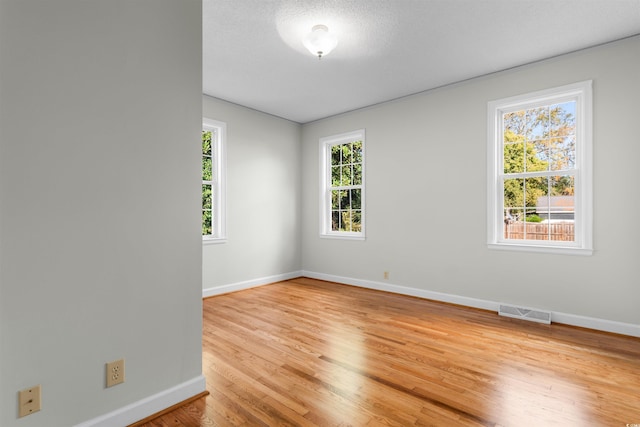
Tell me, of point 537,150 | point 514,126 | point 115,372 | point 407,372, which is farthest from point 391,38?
point 115,372

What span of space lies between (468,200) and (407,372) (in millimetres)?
2447

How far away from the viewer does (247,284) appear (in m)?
5.01

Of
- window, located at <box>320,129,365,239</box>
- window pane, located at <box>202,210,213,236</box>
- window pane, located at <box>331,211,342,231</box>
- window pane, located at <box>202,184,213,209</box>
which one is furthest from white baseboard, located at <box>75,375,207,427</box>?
window pane, located at <box>331,211,342,231</box>

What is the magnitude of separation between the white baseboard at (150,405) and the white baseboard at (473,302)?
3.14 m

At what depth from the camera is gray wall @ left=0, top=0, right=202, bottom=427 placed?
1.42m

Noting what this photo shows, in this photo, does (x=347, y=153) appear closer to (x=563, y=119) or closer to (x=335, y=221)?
(x=335, y=221)

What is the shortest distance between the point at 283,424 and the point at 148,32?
2287 millimetres

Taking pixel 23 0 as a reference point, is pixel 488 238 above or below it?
below

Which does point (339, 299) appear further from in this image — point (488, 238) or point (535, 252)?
point (535, 252)

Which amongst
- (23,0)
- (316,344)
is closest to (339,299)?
(316,344)

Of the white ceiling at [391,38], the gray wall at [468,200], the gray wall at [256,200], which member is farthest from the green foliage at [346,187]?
the white ceiling at [391,38]

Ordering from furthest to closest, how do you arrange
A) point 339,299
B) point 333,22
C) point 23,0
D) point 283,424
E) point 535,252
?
point 339,299 < point 535,252 < point 333,22 < point 283,424 < point 23,0

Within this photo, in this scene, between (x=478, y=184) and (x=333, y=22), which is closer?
(x=333, y=22)

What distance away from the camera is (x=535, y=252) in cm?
353
